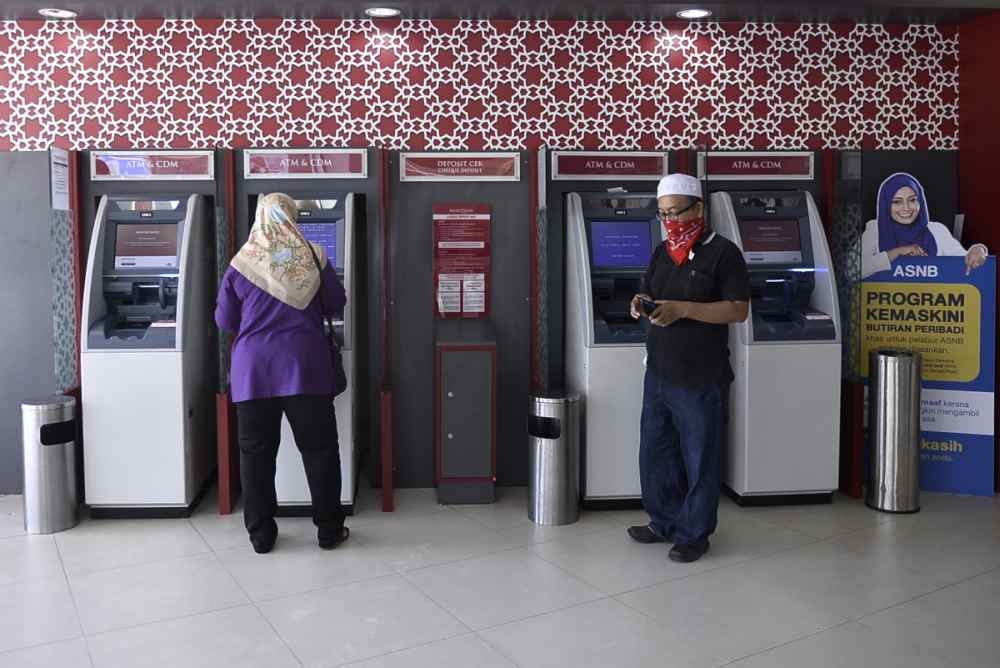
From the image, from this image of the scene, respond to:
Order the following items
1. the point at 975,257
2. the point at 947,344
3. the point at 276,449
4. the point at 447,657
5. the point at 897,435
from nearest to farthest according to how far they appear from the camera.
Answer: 1. the point at 447,657
2. the point at 276,449
3. the point at 897,435
4. the point at 975,257
5. the point at 947,344

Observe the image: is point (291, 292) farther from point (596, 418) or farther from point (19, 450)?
point (19, 450)

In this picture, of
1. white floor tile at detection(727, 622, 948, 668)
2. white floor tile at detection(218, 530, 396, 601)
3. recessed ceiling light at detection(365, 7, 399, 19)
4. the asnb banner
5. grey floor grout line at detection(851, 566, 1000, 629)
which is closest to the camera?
white floor tile at detection(727, 622, 948, 668)

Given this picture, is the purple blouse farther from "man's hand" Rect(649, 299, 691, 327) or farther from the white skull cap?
the white skull cap

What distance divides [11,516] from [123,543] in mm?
929

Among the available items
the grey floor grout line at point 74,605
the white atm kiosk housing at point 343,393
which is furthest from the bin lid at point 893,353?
the grey floor grout line at point 74,605

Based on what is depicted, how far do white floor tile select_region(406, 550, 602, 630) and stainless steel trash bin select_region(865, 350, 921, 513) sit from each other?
6.53ft

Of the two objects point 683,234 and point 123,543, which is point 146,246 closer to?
point 123,543

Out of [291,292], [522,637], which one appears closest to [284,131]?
[291,292]

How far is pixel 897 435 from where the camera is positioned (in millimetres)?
4773

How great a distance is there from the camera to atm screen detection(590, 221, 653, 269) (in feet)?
15.8

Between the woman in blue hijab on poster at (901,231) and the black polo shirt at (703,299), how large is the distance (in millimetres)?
1775

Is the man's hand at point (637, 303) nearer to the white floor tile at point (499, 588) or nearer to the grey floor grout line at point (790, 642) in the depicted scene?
the white floor tile at point (499, 588)

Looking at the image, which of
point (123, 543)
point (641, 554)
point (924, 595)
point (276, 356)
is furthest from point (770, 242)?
point (123, 543)

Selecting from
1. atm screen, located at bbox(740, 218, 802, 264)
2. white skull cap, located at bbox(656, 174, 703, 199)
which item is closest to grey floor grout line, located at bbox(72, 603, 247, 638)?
white skull cap, located at bbox(656, 174, 703, 199)
